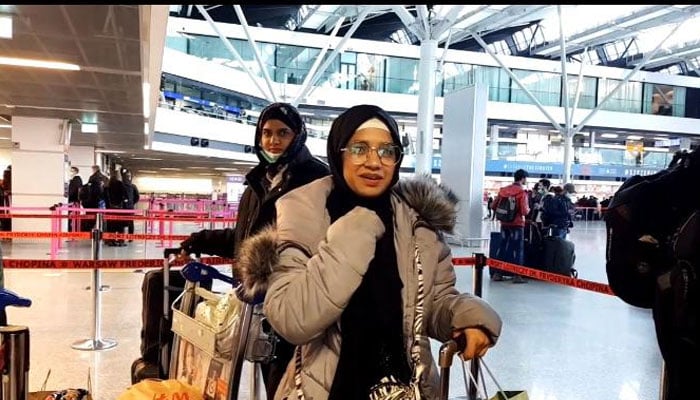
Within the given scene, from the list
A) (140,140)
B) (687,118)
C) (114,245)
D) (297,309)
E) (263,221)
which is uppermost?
(687,118)

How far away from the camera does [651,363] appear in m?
4.84

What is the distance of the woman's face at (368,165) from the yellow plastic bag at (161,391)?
1220 millimetres

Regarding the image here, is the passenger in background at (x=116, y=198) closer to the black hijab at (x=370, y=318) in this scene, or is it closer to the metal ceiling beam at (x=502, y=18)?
the black hijab at (x=370, y=318)

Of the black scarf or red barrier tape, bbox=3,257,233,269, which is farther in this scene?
red barrier tape, bbox=3,257,233,269

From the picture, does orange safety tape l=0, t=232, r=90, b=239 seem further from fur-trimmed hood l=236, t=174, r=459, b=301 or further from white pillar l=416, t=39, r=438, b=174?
white pillar l=416, t=39, r=438, b=174

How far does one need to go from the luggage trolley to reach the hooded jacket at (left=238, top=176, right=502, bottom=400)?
0.42 m

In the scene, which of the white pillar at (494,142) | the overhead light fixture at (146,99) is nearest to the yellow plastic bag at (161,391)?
the overhead light fixture at (146,99)

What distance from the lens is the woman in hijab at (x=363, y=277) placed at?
1564 mm

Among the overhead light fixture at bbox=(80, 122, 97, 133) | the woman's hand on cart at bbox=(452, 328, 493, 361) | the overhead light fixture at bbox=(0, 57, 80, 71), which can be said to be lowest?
the woman's hand on cart at bbox=(452, 328, 493, 361)

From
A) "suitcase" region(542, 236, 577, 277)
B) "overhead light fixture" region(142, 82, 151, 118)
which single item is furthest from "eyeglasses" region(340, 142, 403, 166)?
"overhead light fixture" region(142, 82, 151, 118)

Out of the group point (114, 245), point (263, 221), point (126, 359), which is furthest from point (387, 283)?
point (114, 245)

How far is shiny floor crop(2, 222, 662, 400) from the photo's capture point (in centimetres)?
417

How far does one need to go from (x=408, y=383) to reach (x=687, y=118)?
50957 millimetres

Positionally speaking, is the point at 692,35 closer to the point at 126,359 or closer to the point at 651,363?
the point at 651,363
